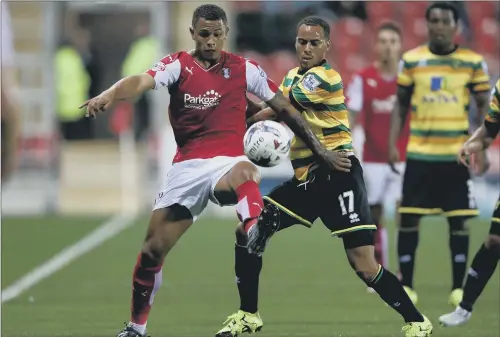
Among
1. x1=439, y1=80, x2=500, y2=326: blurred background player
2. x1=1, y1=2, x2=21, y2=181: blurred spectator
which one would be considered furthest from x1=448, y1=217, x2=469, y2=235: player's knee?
x1=1, y1=2, x2=21, y2=181: blurred spectator

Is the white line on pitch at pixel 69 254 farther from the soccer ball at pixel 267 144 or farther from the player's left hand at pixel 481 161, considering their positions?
the player's left hand at pixel 481 161

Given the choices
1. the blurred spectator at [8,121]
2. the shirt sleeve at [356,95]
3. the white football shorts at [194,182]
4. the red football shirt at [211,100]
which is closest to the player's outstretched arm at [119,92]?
the red football shirt at [211,100]

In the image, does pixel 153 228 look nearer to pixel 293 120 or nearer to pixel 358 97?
pixel 293 120

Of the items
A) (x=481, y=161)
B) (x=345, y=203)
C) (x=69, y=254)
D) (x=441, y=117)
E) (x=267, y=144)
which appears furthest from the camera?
(x=69, y=254)

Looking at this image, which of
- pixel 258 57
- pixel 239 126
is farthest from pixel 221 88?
pixel 258 57

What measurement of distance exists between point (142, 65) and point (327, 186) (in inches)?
573

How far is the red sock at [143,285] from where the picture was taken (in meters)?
8.46

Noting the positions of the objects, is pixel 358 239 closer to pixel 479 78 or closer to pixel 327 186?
pixel 327 186

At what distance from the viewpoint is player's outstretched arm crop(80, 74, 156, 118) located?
7461 mm

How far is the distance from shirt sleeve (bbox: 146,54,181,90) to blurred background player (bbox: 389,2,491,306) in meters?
2.79

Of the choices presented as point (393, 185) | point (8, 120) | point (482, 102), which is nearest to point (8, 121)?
point (8, 120)

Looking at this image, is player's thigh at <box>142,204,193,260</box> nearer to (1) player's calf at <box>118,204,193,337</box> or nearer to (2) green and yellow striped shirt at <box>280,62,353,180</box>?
(1) player's calf at <box>118,204,193,337</box>

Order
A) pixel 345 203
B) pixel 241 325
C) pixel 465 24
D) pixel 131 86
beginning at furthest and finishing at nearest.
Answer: pixel 465 24, pixel 241 325, pixel 345 203, pixel 131 86

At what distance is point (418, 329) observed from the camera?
26.9 feet
